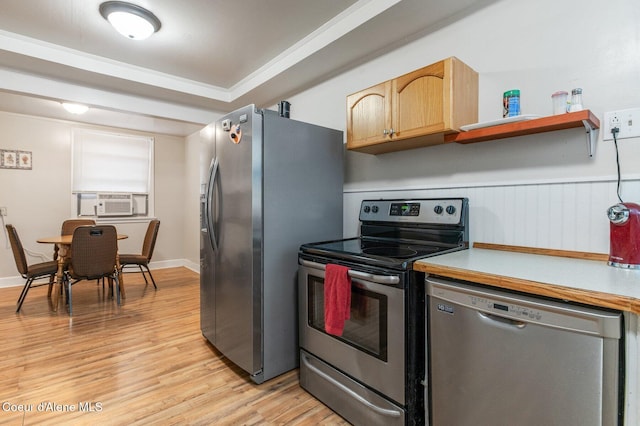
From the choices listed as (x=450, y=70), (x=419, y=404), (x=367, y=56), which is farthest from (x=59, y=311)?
(x=450, y=70)

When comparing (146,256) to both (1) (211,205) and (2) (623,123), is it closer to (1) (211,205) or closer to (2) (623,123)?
(1) (211,205)

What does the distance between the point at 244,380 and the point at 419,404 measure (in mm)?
1139

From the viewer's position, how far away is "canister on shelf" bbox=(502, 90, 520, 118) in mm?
1592

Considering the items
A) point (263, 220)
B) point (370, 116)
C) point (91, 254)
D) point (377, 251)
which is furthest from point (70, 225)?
point (377, 251)

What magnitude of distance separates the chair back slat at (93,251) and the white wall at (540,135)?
3.17m

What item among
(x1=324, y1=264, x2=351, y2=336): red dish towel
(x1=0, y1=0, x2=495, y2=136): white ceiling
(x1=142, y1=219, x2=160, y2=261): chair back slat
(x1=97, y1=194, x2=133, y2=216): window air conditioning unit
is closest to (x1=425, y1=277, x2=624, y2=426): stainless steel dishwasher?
(x1=324, y1=264, x2=351, y2=336): red dish towel

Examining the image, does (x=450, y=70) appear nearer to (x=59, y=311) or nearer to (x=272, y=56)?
(x=272, y=56)

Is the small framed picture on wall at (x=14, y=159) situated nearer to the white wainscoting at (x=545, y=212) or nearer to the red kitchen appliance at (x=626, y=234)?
the white wainscoting at (x=545, y=212)

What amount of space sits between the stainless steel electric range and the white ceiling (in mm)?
1180

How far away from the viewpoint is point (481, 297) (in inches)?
45.8

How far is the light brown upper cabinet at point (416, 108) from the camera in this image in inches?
65.2

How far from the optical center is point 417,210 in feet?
6.59

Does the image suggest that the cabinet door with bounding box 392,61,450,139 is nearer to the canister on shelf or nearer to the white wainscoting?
the canister on shelf

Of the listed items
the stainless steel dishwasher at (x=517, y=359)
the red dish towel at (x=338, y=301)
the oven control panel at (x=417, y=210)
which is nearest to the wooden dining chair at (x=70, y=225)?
the oven control panel at (x=417, y=210)
